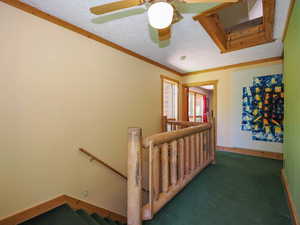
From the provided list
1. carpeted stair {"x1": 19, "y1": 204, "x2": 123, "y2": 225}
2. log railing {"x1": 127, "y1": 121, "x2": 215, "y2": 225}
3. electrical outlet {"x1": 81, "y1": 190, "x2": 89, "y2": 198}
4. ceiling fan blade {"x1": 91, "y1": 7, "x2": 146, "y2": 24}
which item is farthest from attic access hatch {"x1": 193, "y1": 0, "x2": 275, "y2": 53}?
electrical outlet {"x1": 81, "y1": 190, "x2": 89, "y2": 198}

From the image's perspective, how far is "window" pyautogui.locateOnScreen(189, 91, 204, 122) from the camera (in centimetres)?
727

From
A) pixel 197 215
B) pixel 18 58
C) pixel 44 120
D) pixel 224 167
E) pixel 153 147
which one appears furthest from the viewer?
pixel 224 167

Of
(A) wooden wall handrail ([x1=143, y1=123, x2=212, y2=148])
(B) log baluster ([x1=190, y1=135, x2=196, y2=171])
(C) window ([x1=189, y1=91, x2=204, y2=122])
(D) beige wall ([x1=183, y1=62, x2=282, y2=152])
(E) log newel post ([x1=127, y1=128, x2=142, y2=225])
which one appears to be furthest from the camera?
(C) window ([x1=189, y1=91, x2=204, y2=122])

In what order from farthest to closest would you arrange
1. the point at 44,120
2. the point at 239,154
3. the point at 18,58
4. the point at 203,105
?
the point at 203,105 → the point at 239,154 → the point at 44,120 → the point at 18,58

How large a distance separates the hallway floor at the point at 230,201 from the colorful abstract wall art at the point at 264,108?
1021mm

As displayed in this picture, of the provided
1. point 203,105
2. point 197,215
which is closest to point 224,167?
point 197,215

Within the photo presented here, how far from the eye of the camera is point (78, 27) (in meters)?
2.15

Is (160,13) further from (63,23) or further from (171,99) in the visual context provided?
(171,99)

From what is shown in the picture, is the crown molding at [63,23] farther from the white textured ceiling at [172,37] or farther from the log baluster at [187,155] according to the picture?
the log baluster at [187,155]

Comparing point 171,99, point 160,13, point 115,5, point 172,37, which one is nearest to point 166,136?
point 160,13

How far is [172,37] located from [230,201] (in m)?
2.64

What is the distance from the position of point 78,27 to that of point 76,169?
86.8 inches

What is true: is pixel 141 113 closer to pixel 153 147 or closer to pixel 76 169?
pixel 76 169

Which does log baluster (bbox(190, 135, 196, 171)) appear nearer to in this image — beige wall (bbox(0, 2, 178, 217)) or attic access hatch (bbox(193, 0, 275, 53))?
beige wall (bbox(0, 2, 178, 217))
